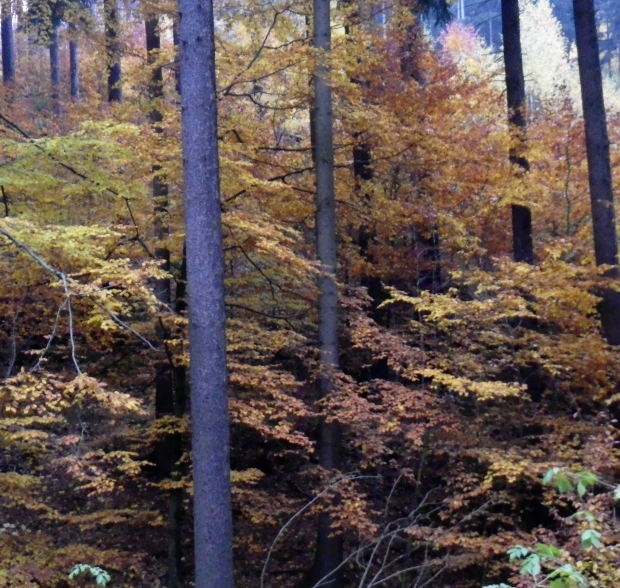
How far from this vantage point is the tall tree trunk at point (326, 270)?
1069 centimetres

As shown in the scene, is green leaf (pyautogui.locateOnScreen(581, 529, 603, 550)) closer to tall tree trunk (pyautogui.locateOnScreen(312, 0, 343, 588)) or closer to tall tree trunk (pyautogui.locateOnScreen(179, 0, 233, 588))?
tall tree trunk (pyautogui.locateOnScreen(179, 0, 233, 588))

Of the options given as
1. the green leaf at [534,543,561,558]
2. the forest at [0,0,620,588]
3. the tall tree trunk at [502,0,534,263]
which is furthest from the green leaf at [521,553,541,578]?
the tall tree trunk at [502,0,534,263]

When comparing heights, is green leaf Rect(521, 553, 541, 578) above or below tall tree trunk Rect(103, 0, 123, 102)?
below

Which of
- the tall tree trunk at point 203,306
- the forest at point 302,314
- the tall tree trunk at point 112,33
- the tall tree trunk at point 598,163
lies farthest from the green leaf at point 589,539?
the tall tree trunk at point 112,33

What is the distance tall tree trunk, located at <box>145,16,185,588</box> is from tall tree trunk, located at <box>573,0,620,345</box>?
660 centimetres

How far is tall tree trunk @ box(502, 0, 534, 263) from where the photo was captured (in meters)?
12.4

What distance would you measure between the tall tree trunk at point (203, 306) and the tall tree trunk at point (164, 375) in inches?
91.0

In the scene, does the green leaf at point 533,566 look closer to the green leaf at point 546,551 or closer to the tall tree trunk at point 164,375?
the green leaf at point 546,551

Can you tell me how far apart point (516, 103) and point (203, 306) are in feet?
26.4

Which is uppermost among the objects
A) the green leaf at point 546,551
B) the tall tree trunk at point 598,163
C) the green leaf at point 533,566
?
the tall tree trunk at point 598,163

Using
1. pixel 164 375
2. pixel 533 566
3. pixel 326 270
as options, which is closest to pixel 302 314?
pixel 326 270

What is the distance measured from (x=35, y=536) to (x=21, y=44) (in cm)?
2673

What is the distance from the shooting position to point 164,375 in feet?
35.6

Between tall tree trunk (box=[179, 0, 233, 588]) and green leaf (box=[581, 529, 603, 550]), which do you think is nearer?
green leaf (box=[581, 529, 603, 550])
